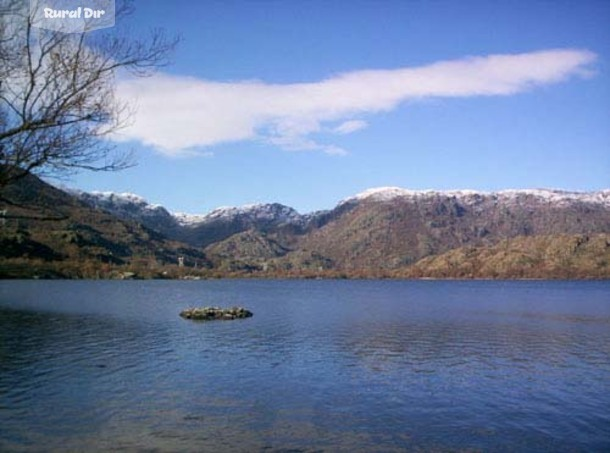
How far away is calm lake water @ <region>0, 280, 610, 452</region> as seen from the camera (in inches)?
967

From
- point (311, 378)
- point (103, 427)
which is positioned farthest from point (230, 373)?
point (103, 427)

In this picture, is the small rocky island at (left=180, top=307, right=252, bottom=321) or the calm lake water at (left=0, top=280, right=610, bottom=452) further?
the small rocky island at (left=180, top=307, right=252, bottom=321)

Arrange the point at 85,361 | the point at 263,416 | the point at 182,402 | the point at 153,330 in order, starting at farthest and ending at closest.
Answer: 1. the point at 153,330
2. the point at 85,361
3. the point at 182,402
4. the point at 263,416

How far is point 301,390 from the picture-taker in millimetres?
34438

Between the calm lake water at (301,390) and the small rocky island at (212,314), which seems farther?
the small rocky island at (212,314)

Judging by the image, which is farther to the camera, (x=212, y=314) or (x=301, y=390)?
(x=212, y=314)

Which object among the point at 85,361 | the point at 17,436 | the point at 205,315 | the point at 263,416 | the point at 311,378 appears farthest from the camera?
the point at 205,315

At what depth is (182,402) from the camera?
101ft

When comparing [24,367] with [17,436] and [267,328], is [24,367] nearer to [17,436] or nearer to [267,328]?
[17,436]

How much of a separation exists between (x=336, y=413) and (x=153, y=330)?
4575 centimetres

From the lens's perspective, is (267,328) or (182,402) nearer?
(182,402)

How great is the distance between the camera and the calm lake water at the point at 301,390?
80.6 ft

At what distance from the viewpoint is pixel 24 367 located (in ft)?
136

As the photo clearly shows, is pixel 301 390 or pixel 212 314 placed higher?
pixel 301 390
